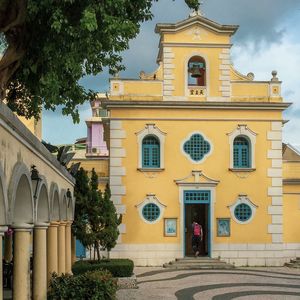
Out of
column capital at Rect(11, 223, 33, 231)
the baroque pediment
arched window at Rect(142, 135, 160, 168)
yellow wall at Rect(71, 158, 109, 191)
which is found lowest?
column capital at Rect(11, 223, 33, 231)

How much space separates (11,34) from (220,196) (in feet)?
49.6

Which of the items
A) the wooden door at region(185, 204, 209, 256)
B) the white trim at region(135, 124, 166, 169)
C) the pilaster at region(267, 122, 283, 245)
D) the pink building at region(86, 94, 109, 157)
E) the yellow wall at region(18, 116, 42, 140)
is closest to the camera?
the white trim at region(135, 124, 166, 169)

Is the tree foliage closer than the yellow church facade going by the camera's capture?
Yes

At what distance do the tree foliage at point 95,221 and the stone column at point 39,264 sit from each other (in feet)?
25.7

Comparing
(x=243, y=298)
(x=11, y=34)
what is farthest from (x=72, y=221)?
(x=11, y=34)

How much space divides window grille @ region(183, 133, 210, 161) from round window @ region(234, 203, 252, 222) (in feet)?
8.80

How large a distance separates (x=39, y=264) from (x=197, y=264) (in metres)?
13.9

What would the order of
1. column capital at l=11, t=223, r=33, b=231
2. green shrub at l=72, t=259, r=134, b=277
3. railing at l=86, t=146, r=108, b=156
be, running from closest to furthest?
1. column capital at l=11, t=223, r=33, b=231
2. green shrub at l=72, t=259, r=134, b=277
3. railing at l=86, t=146, r=108, b=156

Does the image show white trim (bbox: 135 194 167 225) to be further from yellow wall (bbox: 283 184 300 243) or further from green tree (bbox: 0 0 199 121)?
green tree (bbox: 0 0 199 121)

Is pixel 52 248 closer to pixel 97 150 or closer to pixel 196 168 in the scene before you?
pixel 196 168

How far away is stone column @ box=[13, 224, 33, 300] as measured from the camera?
1103 centimetres

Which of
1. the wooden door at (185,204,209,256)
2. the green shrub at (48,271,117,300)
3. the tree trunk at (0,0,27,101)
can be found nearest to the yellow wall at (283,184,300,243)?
the wooden door at (185,204,209,256)

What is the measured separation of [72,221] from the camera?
20766 millimetres

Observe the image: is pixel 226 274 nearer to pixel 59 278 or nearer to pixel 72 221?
pixel 72 221
